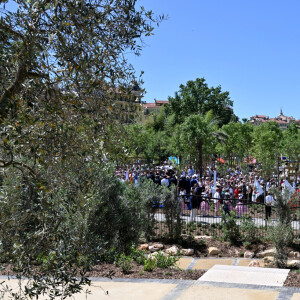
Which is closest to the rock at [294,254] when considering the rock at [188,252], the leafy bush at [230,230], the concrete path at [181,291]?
the leafy bush at [230,230]

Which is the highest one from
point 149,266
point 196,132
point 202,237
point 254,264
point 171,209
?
point 196,132

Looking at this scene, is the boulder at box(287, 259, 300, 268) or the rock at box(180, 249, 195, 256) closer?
the boulder at box(287, 259, 300, 268)

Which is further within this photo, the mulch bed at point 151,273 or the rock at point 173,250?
the rock at point 173,250

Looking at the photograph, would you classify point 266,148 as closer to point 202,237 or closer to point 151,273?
point 202,237

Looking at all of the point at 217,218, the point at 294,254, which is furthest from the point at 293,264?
the point at 217,218

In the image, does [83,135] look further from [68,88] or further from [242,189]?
[242,189]

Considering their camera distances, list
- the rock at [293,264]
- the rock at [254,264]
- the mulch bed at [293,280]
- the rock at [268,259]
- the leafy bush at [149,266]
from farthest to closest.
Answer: the rock at [268,259], the rock at [254,264], the rock at [293,264], the leafy bush at [149,266], the mulch bed at [293,280]

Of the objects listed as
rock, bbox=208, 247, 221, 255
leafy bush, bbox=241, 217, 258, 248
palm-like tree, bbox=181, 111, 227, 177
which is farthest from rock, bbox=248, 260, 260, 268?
palm-like tree, bbox=181, 111, 227, 177

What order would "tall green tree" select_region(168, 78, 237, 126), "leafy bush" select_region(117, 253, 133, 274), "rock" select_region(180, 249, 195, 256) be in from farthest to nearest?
"tall green tree" select_region(168, 78, 237, 126), "rock" select_region(180, 249, 195, 256), "leafy bush" select_region(117, 253, 133, 274)

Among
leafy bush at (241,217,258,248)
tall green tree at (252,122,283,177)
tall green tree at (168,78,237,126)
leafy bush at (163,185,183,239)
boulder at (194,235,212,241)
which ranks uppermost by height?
tall green tree at (168,78,237,126)

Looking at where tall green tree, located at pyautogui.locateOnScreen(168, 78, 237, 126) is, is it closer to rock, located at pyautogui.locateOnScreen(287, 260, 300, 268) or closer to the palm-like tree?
the palm-like tree

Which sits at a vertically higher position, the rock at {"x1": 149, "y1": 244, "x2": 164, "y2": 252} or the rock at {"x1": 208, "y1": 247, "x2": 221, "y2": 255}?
the rock at {"x1": 149, "y1": 244, "x2": 164, "y2": 252}

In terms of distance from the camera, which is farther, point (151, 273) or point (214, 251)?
point (214, 251)

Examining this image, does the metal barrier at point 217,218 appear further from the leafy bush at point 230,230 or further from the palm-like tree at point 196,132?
the palm-like tree at point 196,132
